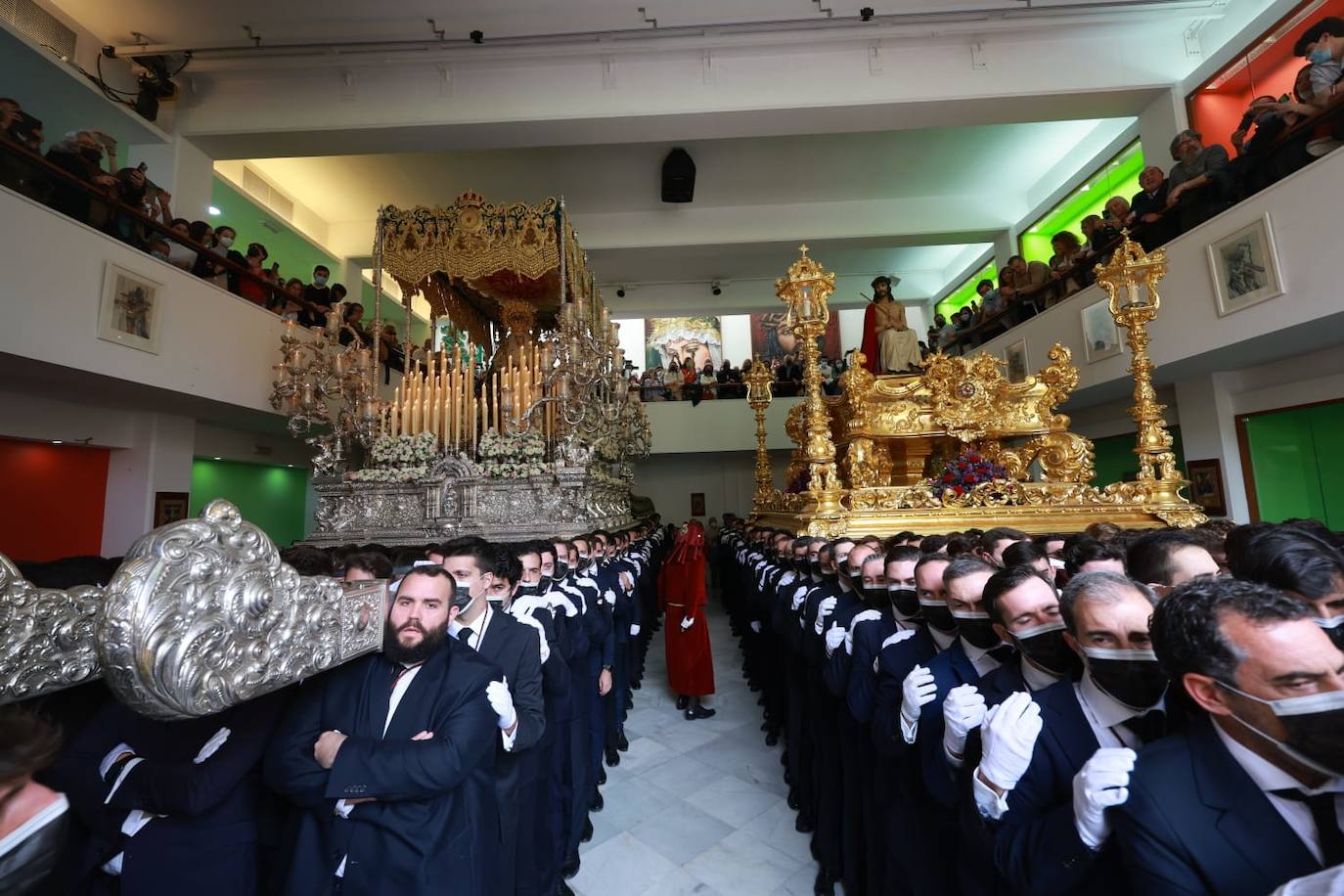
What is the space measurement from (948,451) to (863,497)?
103 inches

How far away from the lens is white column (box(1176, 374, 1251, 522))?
7012mm

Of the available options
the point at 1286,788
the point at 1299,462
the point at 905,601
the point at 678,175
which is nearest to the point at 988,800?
the point at 1286,788

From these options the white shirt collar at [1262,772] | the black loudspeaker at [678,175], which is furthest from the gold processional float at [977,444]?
the black loudspeaker at [678,175]

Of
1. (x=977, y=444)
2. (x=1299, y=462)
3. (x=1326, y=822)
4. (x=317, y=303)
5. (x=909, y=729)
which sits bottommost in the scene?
(x=909, y=729)

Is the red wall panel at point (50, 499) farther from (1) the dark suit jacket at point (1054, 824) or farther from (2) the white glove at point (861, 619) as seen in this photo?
(1) the dark suit jacket at point (1054, 824)

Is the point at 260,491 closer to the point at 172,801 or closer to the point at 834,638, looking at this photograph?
the point at 172,801

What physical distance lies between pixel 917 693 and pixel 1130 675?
59 cm

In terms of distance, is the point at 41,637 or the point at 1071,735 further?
the point at 1071,735

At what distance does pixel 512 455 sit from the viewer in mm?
6199

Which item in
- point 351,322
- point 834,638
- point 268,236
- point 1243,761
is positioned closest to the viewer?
point 1243,761

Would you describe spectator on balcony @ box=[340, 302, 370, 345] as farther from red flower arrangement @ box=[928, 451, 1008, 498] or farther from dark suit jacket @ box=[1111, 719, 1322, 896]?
dark suit jacket @ box=[1111, 719, 1322, 896]

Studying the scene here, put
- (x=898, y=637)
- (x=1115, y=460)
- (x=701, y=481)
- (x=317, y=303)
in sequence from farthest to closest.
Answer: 1. (x=701, y=481)
2. (x=1115, y=460)
3. (x=317, y=303)
4. (x=898, y=637)

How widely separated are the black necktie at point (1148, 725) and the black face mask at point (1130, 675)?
57mm

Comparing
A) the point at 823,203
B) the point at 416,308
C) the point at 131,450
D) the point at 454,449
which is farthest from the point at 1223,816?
the point at 416,308
